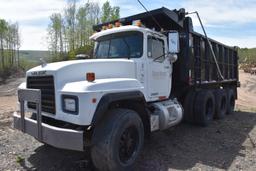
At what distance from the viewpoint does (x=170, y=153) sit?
18.9 feet

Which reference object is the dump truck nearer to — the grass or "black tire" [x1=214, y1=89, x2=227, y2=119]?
"black tire" [x1=214, y1=89, x2=227, y2=119]

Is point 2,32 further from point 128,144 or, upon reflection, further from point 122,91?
point 128,144

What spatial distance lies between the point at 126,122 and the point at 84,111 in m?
0.83

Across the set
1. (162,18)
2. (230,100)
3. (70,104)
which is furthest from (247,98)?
(70,104)

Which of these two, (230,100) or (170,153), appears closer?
(170,153)

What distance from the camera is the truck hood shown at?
443 centimetres

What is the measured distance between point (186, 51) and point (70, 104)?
13.8ft

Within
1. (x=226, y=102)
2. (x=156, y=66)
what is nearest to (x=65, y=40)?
(x=226, y=102)

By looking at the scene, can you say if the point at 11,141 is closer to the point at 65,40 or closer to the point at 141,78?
the point at 141,78

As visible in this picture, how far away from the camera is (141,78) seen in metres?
5.70

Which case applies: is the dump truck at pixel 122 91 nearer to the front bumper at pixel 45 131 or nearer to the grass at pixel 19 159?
the front bumper at pixel 45 131

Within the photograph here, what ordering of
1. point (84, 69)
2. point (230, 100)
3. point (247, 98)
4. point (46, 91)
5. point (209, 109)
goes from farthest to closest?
point (247, 98)
point (230, 100)
point (209, 109)
point (84, 69)
point (46, 91)

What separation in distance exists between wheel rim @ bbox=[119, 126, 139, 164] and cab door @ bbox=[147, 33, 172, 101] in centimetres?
132

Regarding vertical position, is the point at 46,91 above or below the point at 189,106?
above
